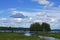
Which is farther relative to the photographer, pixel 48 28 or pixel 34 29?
pixel 34 29

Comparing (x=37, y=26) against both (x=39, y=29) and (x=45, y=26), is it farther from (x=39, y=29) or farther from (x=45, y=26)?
(x=45, y=26)

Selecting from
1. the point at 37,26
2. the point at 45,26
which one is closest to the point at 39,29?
the point at 37,26

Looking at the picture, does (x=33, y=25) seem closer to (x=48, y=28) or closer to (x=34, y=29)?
(x=34, y=29)

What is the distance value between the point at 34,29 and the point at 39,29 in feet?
19.2

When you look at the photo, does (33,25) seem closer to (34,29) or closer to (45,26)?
(34,29)

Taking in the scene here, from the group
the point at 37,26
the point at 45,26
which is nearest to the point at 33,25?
the point at 37,26

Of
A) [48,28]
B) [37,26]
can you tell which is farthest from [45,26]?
[37,26]

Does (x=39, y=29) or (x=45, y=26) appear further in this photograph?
(x=39, y=29)

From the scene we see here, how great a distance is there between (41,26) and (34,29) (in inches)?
432

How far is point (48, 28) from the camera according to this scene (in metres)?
148

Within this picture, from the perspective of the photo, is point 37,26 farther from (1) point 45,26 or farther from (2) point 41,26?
(1) point 45,26

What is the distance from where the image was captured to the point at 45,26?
14788 centimetres

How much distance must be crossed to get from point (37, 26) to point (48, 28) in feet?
52.9

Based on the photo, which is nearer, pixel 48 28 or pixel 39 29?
pixel 48 28
